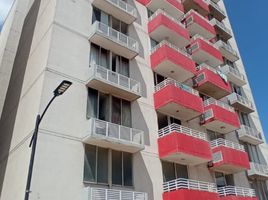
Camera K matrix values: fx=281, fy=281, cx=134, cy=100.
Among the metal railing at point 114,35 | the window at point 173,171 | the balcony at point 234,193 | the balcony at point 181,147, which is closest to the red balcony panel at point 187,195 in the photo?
the window at point 173,171

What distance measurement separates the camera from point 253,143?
85.8 ft

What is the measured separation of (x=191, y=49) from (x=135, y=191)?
1486 centimetres

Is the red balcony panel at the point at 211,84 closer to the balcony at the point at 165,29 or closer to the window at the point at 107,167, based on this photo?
the balcony at the point at 165,29

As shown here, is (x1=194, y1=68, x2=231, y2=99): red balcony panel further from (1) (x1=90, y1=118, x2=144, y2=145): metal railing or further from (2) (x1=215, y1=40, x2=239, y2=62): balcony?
(1) (x1=90, y1=118, x2=144, y2=145): metal railing

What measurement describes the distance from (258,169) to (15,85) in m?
20.3

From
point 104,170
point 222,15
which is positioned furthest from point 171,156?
point 222,15

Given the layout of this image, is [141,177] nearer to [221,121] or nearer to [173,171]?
[173,171]

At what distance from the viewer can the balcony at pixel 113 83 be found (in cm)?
1560

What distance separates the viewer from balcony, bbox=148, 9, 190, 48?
72.0 ft

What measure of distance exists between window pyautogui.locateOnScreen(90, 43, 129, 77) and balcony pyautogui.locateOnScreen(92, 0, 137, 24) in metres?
3.47

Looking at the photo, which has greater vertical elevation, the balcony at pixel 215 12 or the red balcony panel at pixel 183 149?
the balcony at pixel 215 12

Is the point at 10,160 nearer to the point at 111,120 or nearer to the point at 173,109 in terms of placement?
the point at 111,120

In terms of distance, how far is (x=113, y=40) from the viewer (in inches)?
695

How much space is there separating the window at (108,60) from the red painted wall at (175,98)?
8.66 ft
